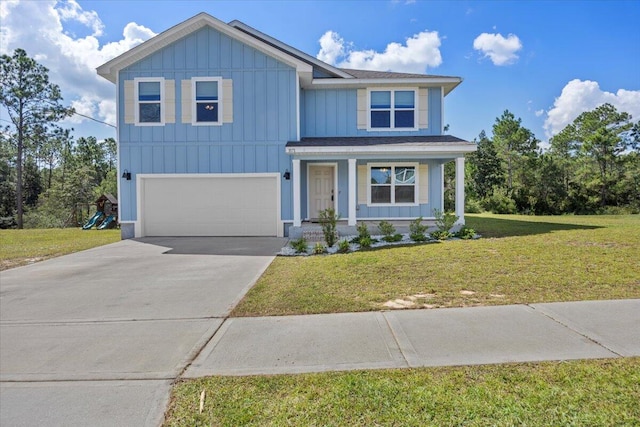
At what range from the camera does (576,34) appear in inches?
531

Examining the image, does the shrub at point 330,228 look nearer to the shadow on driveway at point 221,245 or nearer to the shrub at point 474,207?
the shadow on driveway at point 221,245

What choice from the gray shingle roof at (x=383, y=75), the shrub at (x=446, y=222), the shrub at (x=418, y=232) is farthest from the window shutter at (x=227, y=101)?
the shrub at (x=446, y=222)

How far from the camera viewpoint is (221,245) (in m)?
10.9

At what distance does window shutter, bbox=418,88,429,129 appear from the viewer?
1343 cm

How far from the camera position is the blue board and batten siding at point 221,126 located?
495 inches

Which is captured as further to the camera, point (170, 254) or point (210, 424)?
point (170, 254)

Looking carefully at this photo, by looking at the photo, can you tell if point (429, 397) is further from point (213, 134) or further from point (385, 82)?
point (385, 82)

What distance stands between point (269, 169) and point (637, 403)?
448 inches

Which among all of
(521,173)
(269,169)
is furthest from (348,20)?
(521,173)

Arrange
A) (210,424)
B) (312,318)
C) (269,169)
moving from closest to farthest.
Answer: (210,424), (312,318), (269,169)

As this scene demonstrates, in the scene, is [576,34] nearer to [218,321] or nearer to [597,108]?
[218,321]

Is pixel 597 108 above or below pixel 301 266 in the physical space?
above

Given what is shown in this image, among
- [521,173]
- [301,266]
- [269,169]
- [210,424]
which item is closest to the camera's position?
[210,424]

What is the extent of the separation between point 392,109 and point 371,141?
6.57 ft
